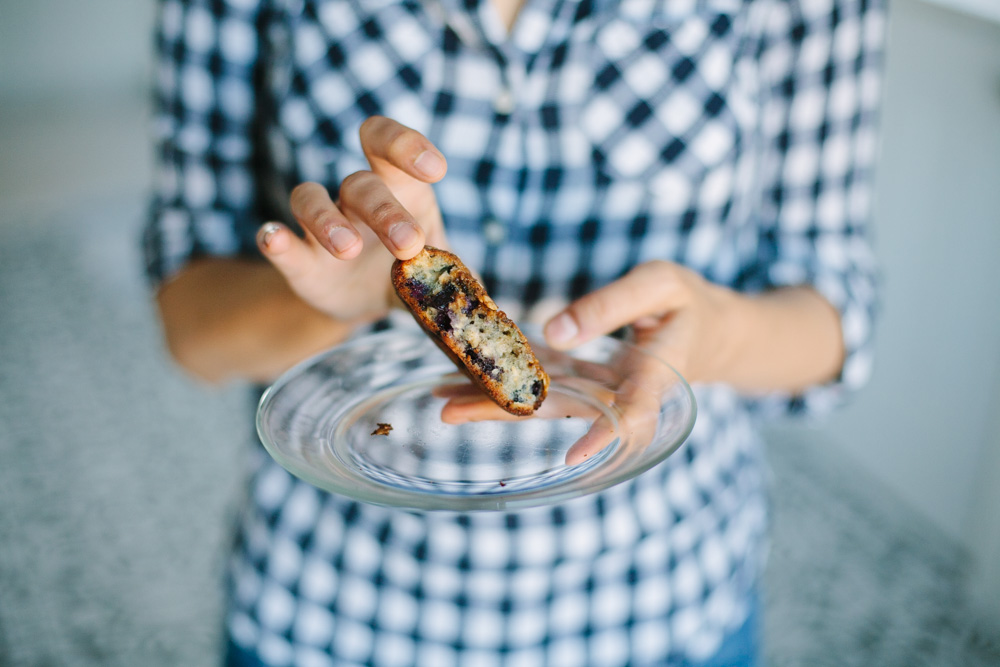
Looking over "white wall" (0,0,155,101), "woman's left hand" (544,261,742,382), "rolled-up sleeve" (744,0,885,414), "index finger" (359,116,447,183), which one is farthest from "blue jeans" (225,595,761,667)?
"white wall" (0,0,155,101)

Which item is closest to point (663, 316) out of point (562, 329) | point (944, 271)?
point (562, 329)

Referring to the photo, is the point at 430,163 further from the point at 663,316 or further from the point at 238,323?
the point at 238,323

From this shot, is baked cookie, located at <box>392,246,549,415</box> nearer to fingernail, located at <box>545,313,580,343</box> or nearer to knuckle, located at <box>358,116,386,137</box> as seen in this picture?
fingernail, located at <box>545,313,580,343</box>

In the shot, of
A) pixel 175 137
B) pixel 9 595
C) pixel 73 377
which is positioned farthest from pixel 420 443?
pixel 73 377

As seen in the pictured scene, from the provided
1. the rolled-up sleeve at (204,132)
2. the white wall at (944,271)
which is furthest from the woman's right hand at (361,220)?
the white wall at (944,271)

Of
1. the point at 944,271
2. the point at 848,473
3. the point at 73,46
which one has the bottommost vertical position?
the point at 848,473

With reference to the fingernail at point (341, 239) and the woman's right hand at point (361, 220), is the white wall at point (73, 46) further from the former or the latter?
the fingernail at point (341, 239)

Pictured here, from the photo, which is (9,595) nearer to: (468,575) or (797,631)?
(468,575)
